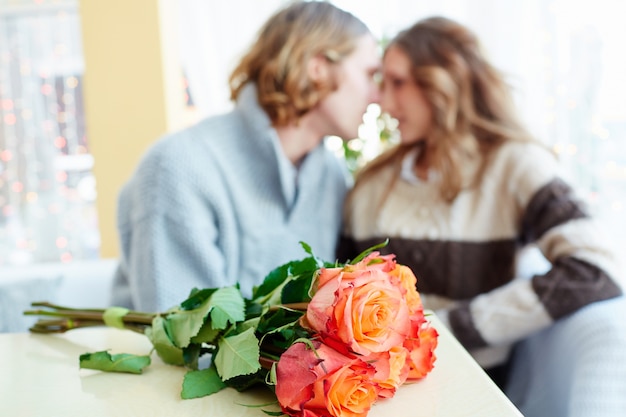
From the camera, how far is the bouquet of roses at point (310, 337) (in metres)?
0.52

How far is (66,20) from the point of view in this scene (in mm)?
3619

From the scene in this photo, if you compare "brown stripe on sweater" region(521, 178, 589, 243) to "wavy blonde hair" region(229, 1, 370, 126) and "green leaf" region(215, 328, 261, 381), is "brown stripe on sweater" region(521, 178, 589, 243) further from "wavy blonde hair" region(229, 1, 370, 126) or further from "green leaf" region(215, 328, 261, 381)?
"green leaf" region(215, 328, 261, 381)

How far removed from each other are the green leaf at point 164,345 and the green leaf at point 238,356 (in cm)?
10

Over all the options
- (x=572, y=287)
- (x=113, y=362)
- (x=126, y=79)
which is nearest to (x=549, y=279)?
(x=572, y=287)

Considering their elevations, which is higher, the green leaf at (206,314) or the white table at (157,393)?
the green leaf at (206,314)

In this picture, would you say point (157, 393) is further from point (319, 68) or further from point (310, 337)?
point (319, 68)

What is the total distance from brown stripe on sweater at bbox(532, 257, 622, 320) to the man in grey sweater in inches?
22.1

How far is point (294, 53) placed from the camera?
1509 millimetres

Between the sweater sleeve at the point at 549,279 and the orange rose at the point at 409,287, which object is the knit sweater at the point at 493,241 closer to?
the sweater sleeve at the point at 549,279

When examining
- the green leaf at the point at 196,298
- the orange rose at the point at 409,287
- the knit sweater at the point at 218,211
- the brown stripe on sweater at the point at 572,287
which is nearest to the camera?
the orange rose at the point at 409,287

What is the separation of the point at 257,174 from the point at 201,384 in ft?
2.95

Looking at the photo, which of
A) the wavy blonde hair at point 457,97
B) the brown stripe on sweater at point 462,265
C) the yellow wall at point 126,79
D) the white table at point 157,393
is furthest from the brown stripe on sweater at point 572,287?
the yellow wall at point 126,79

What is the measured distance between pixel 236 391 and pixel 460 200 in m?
0.96

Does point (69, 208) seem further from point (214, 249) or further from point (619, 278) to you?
point (619, 278)
